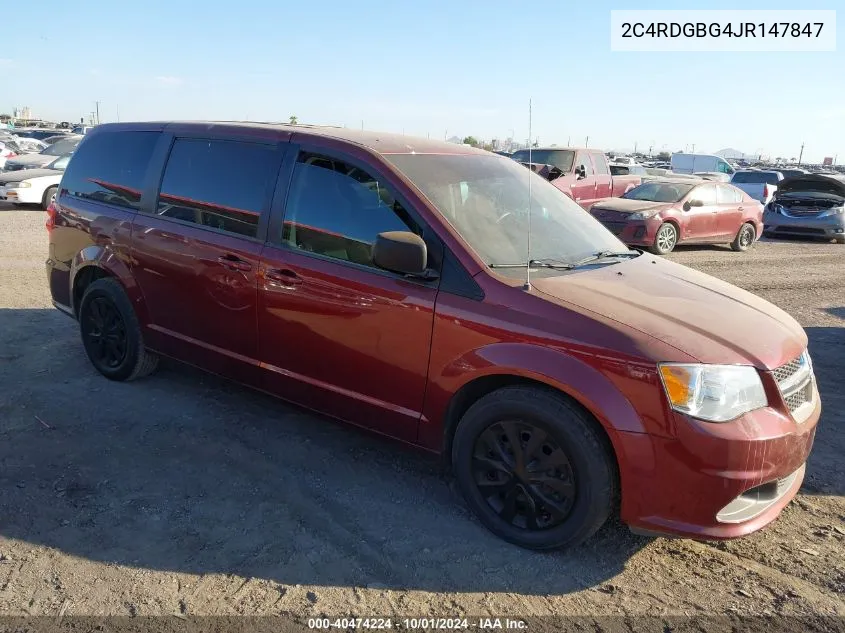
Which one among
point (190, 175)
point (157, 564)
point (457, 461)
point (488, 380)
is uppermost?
point (190, 175)

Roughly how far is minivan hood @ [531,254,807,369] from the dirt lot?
1021 millimetres

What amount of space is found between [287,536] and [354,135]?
2.35m

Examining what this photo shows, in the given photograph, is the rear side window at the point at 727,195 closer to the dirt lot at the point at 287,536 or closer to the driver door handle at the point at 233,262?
the dirt lot at the point at 287,536

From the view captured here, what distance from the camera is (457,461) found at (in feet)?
11.2

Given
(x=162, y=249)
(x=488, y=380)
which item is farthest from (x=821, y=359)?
(x=162, y=249)

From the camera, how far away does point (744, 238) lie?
567 inches

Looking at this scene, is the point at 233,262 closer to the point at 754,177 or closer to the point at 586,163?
the point at 586,163

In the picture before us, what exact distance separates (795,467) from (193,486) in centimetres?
302

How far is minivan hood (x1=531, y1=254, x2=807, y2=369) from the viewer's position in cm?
299

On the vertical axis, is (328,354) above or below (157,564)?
above

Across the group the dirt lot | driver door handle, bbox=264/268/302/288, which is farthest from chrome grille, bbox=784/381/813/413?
driver door handle, bbox=264/268/302/288

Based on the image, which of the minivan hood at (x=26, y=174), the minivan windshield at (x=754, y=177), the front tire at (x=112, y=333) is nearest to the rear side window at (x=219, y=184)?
the front tire at (x=112, y=333)

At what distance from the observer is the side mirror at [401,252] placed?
328 cm

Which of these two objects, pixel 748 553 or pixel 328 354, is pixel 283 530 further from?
pixel 748 553
